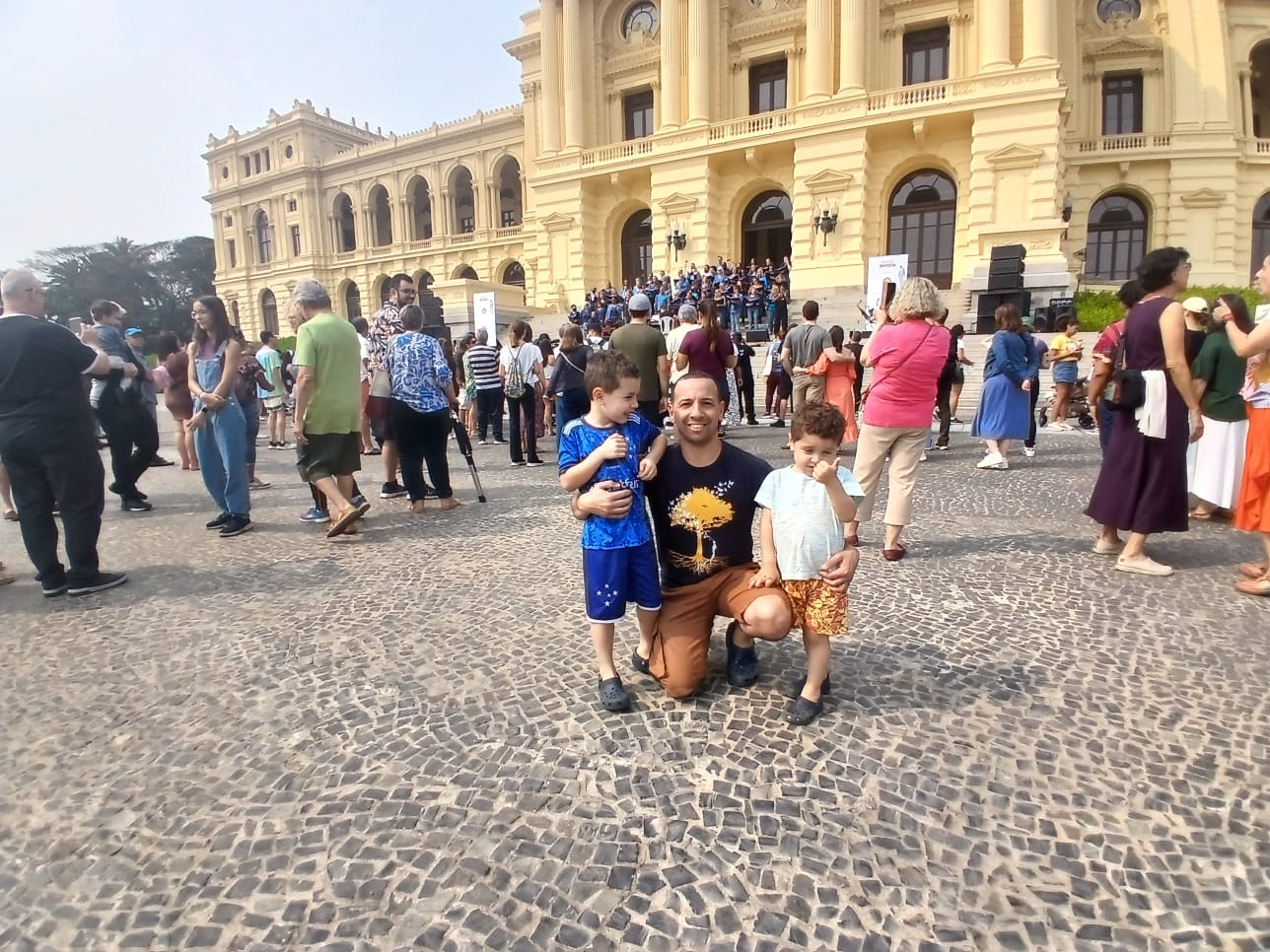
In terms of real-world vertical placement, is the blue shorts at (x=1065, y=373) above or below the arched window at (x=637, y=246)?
below

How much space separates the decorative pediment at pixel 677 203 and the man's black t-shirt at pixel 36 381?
73.6 ft

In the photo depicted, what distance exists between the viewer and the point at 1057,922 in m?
1.73

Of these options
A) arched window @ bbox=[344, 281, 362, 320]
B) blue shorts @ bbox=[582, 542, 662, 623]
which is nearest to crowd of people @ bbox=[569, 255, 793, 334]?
blue shorts @ bbox=[582, 542, 662, 623]

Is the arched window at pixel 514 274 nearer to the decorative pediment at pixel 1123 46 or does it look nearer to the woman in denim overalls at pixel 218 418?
the decorative pediment at pixel 1123 46

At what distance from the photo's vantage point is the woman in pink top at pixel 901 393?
14.2ft

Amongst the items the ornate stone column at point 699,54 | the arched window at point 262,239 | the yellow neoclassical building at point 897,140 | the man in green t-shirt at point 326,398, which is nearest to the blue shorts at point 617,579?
the man in green t-shirt at point 326,398

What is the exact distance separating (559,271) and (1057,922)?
91.5ft

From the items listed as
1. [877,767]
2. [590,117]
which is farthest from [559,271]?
[877,767]

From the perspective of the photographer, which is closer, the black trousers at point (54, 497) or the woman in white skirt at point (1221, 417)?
the black trousers at point (54, 497)

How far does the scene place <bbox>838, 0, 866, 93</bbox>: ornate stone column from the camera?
2144 cm

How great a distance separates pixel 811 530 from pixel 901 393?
2.19 m

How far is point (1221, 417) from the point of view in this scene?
4.57 m

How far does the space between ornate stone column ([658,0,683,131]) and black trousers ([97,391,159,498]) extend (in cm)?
2210

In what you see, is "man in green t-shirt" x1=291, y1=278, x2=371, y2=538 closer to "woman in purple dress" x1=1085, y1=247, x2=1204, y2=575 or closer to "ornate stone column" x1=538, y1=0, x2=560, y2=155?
"woman in purple dress" x1=1085, y1=247, x2=1204, y2=575
